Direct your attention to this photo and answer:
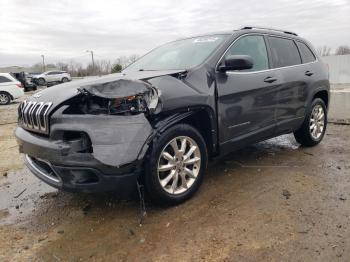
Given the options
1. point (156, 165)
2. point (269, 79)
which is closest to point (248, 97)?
point (269, 79)

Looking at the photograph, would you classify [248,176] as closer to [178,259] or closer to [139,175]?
[139,175]

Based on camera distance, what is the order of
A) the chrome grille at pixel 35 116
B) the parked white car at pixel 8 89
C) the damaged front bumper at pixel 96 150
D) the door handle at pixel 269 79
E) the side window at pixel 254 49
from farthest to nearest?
the parked white car at pixel 8 89 → the door handle at pixel 269 79 → the side window at pixel 254 49 → the chrome grille at pixel 35 116 → the damaged front bumper at pixel 96 150

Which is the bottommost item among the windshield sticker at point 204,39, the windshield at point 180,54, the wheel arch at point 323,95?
the wheel arch at point 323,95

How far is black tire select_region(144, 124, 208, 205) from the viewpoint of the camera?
3301 mm

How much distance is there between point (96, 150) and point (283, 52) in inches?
129

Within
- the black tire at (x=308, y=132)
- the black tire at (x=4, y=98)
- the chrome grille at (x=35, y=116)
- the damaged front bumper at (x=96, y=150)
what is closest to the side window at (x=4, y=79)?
the black tire at (x=4, y=98)

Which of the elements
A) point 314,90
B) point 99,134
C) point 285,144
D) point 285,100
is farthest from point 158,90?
point 285,144

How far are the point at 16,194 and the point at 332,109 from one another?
679 centimetres

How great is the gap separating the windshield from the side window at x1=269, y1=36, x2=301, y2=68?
0.93 metres

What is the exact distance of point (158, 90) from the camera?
3402mm

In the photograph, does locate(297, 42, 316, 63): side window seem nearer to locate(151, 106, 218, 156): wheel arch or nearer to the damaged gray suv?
the damaged gray suv

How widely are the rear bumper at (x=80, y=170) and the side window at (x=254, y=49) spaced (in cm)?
205

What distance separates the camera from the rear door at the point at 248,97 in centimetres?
402

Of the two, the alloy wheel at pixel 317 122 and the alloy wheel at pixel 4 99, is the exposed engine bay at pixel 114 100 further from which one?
the alloy wheel at pixel 4 99
